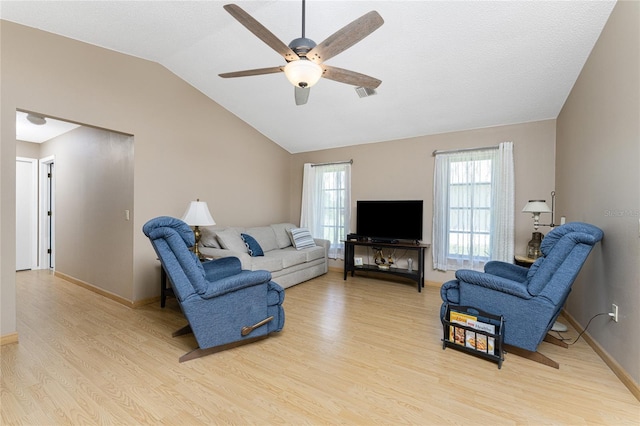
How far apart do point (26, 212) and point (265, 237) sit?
446cm

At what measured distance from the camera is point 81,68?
2867 mm

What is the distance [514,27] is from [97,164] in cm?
507

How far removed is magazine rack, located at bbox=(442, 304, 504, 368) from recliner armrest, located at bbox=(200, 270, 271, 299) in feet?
5.27

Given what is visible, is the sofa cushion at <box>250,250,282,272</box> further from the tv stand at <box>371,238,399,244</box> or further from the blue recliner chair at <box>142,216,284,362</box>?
the tv stand at <box>371,238,399,244</box>

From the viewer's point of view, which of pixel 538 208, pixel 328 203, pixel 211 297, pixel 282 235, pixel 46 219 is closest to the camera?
pixel 211 297

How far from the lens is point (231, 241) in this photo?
380cm

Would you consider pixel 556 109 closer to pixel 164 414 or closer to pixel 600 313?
pixel 600 313

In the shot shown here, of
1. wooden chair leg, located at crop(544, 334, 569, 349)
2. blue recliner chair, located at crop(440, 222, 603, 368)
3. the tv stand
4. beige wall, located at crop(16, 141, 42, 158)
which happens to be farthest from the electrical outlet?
beige wall, located at crop(16, 141, 42, 158)

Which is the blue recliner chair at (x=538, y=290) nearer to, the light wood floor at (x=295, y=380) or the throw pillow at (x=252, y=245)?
the light wood floor at (x=295, y=380)

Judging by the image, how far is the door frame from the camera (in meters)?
5.18

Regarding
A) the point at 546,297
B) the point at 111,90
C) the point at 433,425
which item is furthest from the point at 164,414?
the point at 111,90

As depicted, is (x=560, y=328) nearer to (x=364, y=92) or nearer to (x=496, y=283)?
(x=496, y=283)

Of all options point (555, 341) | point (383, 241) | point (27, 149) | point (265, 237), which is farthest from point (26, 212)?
point (555, 341)

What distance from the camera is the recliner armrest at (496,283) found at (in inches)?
85.4
